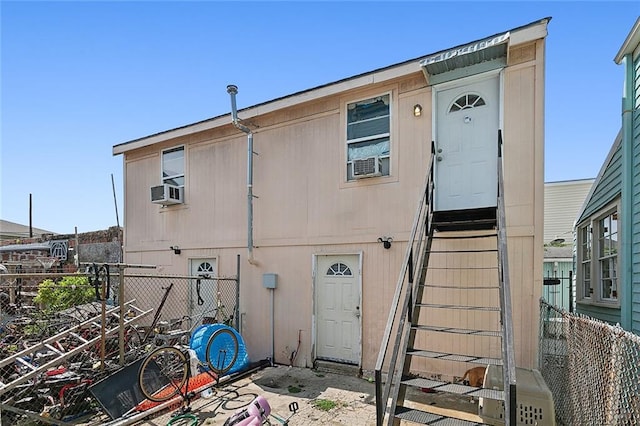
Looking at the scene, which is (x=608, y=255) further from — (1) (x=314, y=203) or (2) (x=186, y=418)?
(2) (x=186, y=418)

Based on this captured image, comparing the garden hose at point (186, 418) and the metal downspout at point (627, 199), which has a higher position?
the metal downspout at point (627, 199)

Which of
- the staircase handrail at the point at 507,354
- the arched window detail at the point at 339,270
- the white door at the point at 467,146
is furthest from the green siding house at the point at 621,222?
the arched window detail at the point at 339,270

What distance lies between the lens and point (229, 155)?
746 cm

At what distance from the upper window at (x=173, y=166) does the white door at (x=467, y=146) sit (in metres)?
5.98

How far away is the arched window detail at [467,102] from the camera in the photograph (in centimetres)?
516

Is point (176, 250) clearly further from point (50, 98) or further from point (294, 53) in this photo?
point (294, 53)

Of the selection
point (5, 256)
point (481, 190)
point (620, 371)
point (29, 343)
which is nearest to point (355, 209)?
point (481, 190)

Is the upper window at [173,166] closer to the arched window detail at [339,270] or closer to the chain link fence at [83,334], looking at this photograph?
the chain link fence at [83,334]

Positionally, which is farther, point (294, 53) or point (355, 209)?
point (294, 53)

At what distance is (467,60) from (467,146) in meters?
Result: 1.28

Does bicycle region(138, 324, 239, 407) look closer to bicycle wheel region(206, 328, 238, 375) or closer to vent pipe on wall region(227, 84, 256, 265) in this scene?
bicycle wheel region(206, 328, 238, 375)

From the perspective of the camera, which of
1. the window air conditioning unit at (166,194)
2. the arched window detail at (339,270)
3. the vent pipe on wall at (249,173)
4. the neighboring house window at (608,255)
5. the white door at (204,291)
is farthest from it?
the window air conditioning unit at (166,194)

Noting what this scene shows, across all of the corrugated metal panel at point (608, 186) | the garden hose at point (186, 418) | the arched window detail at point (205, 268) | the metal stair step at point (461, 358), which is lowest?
the garden hose at point (186, 418)

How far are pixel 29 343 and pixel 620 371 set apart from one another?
7.45 metres
